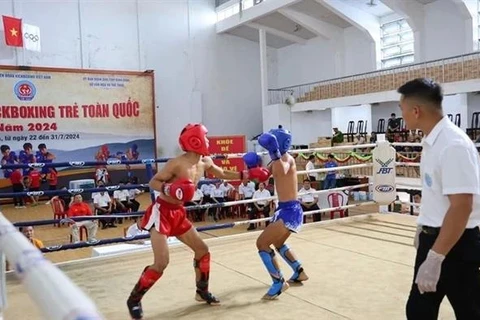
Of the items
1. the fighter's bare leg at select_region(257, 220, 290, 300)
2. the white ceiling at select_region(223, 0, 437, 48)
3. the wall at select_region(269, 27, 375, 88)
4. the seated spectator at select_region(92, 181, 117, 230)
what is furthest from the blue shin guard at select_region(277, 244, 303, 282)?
the wall at select_region(269, 27, 375, 88)

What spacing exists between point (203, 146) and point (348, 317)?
1277 mm

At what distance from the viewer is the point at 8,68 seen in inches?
501

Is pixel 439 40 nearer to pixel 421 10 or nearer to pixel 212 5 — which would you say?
pixel 421 10

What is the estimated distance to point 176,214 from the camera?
2.79 m

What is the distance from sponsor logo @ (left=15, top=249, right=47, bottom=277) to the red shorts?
190 cm

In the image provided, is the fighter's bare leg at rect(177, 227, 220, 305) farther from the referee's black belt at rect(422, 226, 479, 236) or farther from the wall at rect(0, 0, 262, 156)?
the wall at rect(0, 0, 262, 156)

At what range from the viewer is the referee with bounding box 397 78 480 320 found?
1396 millimetres

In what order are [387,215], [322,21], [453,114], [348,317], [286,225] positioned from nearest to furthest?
[348,317], [286,225], [387,215], [453,114], [322,21]

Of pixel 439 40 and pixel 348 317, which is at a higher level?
pixel 439 40

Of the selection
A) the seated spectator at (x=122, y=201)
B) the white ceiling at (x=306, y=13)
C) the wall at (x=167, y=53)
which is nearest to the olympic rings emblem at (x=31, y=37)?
the wall at (x=167, y=53)

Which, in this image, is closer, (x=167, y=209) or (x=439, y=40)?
(x=167, y=209)

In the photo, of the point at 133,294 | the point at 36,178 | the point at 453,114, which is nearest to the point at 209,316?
the point at 133,294

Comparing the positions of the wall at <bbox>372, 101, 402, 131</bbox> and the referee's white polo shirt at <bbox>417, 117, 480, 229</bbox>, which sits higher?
the wall at <bbox>372, 101, 402, 131</bbox>

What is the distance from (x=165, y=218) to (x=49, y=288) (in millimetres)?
2140
